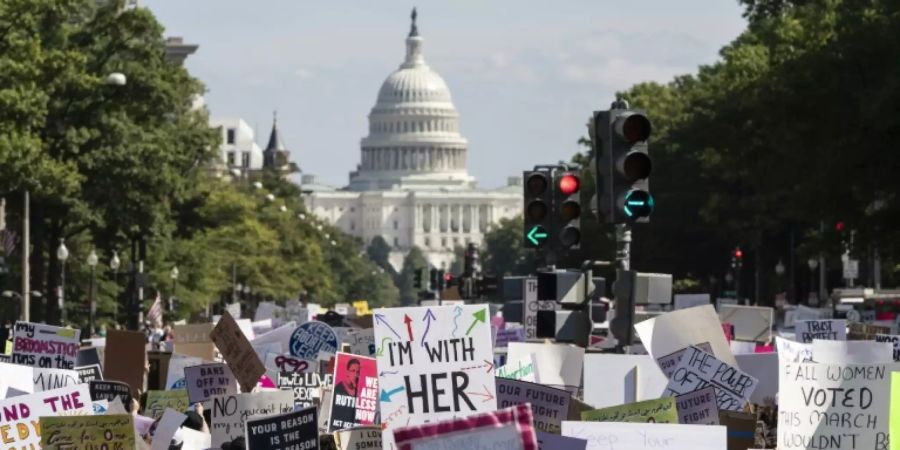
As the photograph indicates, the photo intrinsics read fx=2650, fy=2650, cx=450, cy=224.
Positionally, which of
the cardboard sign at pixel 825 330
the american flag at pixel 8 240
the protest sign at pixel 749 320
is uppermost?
the american flag at pixel 8 240

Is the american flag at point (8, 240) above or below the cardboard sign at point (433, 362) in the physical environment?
above

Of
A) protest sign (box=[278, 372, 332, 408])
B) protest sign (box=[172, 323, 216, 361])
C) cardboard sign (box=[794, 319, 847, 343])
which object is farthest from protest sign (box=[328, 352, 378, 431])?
protest sign (box=[172, 323, 216, 361])

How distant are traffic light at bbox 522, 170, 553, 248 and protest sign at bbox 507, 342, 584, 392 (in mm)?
4087

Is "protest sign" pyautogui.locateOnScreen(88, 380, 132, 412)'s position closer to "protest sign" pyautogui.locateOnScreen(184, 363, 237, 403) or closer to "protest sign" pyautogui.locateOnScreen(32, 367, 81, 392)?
"protest sign" pyautogui.locateOnScreen(184, 363, 237, 403)

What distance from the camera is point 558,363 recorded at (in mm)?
21047

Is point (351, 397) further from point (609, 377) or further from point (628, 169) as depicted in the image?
point (628, 169)

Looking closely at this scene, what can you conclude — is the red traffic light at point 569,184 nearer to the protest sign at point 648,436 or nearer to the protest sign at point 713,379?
the protest sign at point 713,379

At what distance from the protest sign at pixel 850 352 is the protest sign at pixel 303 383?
429cm

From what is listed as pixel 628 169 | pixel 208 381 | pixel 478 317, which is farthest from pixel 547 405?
pixel 208 381

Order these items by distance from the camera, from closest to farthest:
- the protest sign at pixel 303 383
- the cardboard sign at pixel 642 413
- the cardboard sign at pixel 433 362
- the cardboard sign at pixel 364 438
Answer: the cardboard sign at pixel 433 362
the cardboard sign at pixel 642 413
the cardboard sign at pixel 364 438
the protest sign at pixel 303 383

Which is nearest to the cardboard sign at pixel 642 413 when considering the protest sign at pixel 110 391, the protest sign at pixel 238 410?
the protest sign at pixel 238 410

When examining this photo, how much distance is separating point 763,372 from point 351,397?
4860mm

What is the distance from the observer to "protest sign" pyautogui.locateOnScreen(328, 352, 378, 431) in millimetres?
17500

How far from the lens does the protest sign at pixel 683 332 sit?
729 inches
